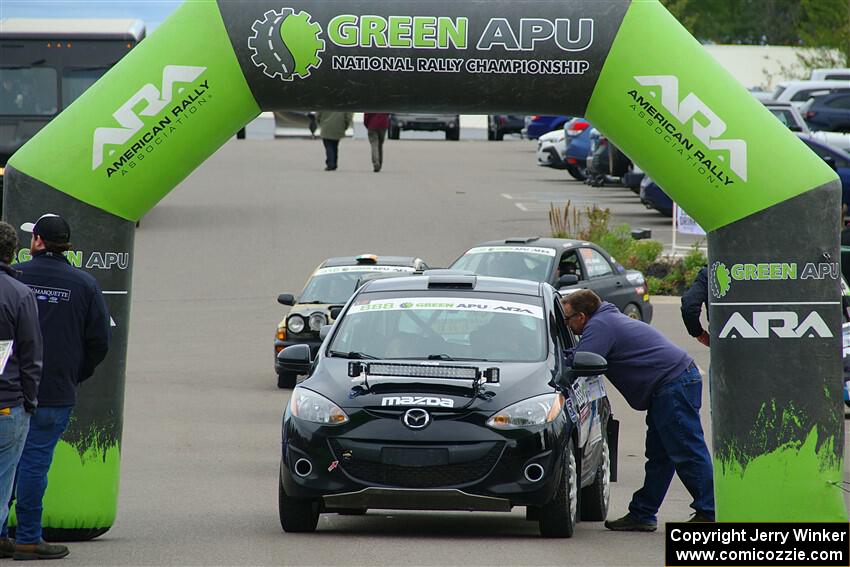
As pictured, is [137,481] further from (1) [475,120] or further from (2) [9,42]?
(1) [475,120]

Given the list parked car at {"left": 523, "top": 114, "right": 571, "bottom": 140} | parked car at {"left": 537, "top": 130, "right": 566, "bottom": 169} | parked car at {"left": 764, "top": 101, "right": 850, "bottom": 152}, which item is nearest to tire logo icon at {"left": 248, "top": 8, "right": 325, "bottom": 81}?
parked car at {"left": 764, "top": 101, "right": 850, "bottom": 152}

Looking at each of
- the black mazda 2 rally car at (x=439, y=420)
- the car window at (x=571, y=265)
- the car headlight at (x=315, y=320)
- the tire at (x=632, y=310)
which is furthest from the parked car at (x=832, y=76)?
the black mazda 2 rally car at (x=439, y=420)

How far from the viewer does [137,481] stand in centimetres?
1241

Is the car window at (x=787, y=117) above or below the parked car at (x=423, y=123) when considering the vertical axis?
below

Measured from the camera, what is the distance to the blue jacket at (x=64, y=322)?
30.2ft

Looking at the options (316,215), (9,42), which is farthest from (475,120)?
(9,42)

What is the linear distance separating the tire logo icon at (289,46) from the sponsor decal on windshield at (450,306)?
1.79 m

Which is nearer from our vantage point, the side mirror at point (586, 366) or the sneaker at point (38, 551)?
the sneaker at point (38, 551)

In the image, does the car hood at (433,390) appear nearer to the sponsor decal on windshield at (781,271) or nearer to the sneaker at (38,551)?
the sponsor decal on windshield at (781,271)

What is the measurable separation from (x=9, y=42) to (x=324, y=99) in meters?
18.9

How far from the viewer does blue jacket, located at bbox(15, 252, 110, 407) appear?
922cm

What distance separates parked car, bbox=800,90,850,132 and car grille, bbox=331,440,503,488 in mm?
28976

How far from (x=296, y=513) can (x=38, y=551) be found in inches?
62.1

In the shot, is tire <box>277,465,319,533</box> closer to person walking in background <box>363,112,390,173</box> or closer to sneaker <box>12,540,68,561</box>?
sneaker <box>12,540,68,561</box>
